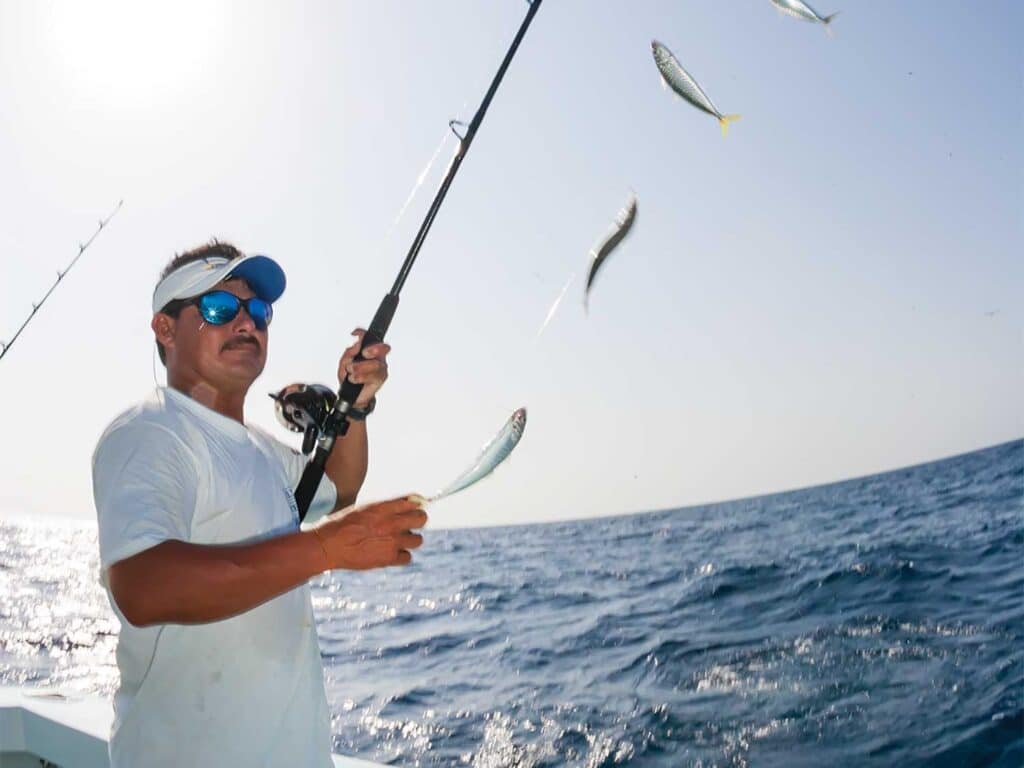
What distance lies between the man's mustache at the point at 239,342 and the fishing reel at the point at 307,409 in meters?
0.35

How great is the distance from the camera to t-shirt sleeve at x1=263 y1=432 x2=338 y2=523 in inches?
86.2

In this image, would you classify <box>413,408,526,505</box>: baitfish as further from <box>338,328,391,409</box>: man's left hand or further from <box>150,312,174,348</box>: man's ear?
<box>150,312,174,348</box>: man's ear

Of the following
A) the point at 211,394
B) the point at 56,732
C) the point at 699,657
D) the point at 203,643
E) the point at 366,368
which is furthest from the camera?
the point at 699,657

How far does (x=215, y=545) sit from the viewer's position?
1.35 metres

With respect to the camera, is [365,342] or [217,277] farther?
[365,342]

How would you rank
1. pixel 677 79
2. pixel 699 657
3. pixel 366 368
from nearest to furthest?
pixel 366 368, pixel 677 79, pixel 699 657

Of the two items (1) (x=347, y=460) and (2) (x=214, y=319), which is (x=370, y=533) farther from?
(1) (x=347, y=460)

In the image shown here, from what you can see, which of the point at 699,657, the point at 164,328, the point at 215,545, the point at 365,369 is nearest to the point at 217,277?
the point at 164,328

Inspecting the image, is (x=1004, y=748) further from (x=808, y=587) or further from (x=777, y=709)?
(x=808, y=587)

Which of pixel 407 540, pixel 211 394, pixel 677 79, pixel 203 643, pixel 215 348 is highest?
pixel 677 79

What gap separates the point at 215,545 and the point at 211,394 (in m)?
0.62

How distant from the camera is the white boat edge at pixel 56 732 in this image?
353cm

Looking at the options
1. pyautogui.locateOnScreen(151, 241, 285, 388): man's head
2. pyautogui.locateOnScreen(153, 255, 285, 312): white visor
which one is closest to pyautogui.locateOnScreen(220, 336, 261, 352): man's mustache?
pyautogui.locateOnScreen(151, 241, 285, 388): man's head

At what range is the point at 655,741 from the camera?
5.90m
